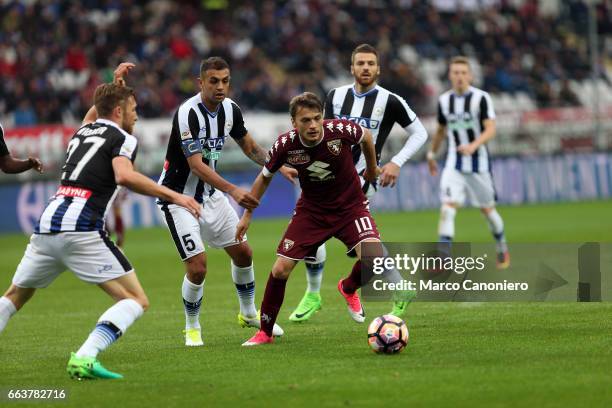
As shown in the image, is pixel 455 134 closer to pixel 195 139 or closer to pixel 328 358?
pixel 195 139

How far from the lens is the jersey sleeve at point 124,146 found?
7875 millimetres

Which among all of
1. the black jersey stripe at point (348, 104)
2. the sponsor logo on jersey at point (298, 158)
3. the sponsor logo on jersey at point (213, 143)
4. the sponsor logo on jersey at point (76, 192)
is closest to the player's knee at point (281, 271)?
the sponsor logo on jersey at point (298, 158)

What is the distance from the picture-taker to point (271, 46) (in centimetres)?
3197

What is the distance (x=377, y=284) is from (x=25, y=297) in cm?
358

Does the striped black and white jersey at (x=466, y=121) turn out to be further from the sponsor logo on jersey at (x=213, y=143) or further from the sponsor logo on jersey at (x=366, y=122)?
the sponsor logo on jersey at (x=213, y=143)

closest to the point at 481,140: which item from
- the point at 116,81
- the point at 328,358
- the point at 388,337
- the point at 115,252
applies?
the point at 388,337

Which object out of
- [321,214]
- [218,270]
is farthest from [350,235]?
[218,270]

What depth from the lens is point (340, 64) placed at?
32125 millimetres

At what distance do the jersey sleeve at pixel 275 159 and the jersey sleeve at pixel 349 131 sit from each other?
513mm

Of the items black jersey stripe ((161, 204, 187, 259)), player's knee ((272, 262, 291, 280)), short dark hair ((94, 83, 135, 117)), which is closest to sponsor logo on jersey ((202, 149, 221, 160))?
black jersey stripe ((161, 204, 187, 259))

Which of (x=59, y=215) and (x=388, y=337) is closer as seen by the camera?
(x=59, y=215)

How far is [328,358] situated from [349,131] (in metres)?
2.03

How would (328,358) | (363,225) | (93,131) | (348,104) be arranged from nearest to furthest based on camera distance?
(93,131), (328,358), (363,225), (348,104)

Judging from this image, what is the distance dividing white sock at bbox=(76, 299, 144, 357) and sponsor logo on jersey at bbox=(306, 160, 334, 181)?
87.5 inches
